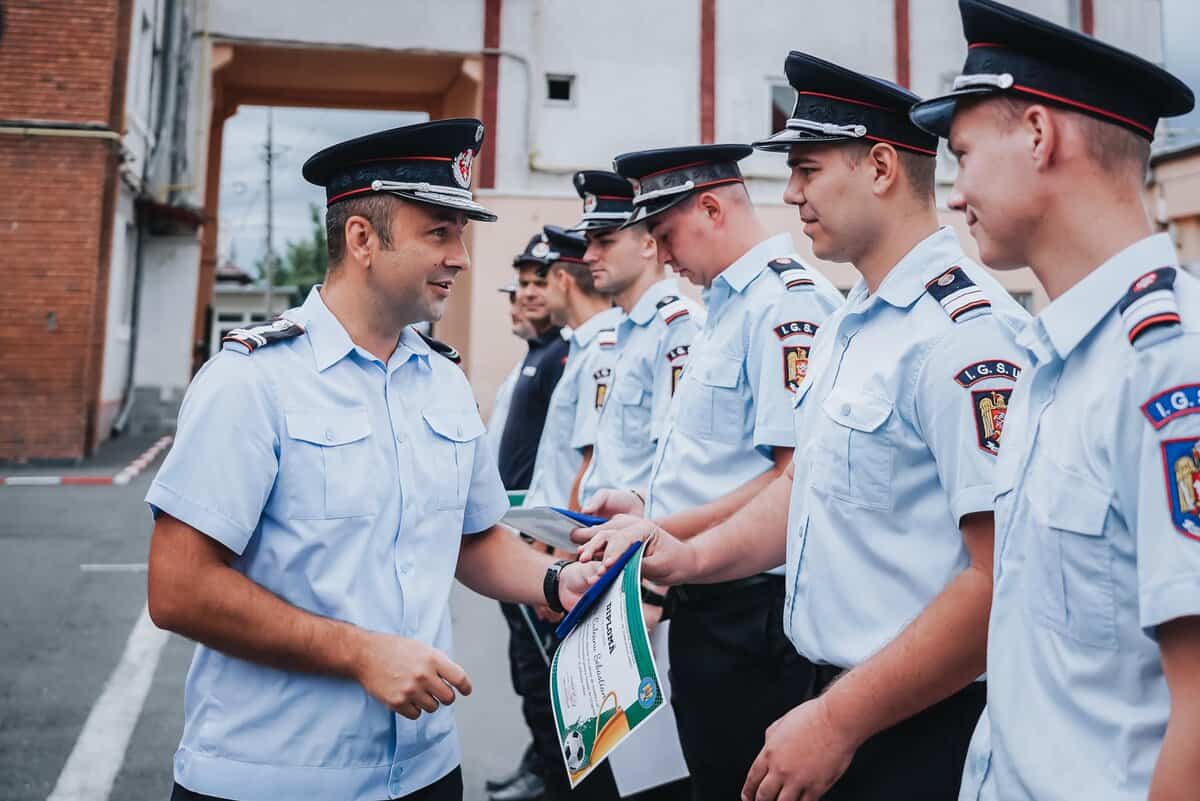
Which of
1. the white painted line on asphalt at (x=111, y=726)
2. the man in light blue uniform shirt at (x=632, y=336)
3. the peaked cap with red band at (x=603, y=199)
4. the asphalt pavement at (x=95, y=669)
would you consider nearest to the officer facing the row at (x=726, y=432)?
the man in light blue uniform shirt at (x=632, y=336)

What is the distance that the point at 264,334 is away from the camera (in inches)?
77.3

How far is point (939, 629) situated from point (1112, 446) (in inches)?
22.2

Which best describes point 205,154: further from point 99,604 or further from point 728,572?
point 728,572

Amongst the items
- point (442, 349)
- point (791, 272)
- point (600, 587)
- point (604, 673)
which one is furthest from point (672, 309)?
point (604, 673)

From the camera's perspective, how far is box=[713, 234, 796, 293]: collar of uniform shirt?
10.2ft

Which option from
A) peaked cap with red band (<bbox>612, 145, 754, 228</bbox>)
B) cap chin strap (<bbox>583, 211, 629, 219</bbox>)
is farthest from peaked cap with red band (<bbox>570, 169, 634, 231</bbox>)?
peaked cap with red band (<bbox>612, 145, 754, 228</bbox>)

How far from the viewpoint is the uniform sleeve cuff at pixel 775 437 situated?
2.70 meters

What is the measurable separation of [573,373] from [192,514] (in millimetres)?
3284

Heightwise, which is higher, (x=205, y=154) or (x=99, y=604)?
(x=205, y=154)

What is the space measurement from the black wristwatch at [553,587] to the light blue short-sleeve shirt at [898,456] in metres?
0.56

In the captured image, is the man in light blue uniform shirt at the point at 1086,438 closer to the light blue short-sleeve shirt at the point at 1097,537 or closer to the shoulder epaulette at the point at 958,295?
the light blue short-sleeve shirt at the point at 1097,537

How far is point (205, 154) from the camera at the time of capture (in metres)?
16.2

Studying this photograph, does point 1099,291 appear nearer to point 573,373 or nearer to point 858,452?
point 858,452

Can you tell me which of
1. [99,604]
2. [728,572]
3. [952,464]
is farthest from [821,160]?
[99,604]
